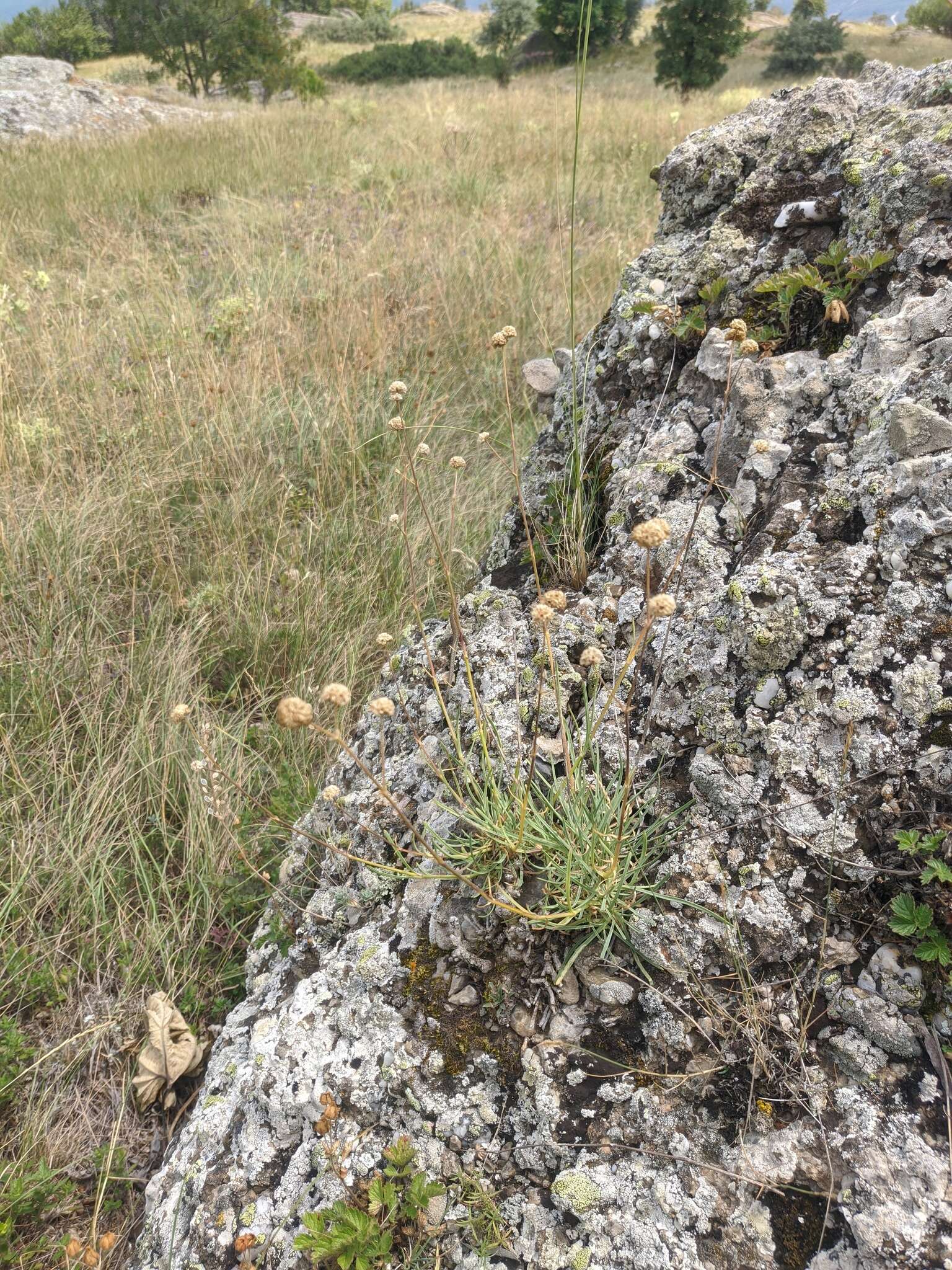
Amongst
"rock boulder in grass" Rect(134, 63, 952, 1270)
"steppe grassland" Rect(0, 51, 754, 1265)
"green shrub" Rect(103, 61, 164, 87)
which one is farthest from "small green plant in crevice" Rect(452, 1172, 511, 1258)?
"green shrub" Rect(103, 61, 164, 87)

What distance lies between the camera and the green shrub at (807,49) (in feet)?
93.0

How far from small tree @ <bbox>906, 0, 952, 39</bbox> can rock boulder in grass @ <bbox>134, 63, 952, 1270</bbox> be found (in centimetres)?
1539

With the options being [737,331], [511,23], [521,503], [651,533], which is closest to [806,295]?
[737,331]

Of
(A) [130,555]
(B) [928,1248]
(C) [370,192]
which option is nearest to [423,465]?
(A) [130,555]

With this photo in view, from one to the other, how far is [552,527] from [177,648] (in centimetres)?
160

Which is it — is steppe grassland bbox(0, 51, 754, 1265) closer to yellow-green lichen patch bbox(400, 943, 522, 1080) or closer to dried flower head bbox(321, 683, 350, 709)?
yellow-green lichen patch bbox(400, 943, 522, 1080)

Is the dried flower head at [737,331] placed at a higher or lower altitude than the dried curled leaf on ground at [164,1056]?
higher

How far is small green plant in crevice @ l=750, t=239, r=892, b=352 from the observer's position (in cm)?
192

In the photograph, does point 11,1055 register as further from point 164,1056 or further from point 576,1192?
point 576,1192

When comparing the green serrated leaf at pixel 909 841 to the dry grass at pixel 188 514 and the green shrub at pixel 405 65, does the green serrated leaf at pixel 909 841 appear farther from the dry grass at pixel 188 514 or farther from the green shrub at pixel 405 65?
the green shrub at pixel 405 65

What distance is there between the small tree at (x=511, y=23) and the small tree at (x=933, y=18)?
19508 millimetres

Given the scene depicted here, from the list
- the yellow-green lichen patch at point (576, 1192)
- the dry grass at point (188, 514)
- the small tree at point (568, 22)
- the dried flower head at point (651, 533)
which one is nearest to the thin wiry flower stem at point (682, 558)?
the dried flower head at point (651, 533)

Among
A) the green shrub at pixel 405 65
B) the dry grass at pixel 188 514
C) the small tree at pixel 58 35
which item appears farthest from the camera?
the small tree at pixel 58 35

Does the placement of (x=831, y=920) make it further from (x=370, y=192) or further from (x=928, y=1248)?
(x=370, y=192)
